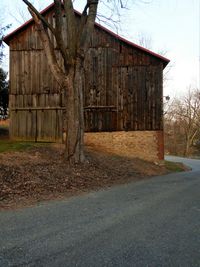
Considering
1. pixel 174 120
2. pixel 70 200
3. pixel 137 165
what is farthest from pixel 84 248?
pixel 174 120

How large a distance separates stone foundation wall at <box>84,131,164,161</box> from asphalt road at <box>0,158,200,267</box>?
12485 mm

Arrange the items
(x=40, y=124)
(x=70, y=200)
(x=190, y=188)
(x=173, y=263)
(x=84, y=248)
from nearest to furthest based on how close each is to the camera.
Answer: (x=173, y=263) → (x=84, y=248) → (x=70, y=200) → (x=190, y=188) → (x=40, y=124)

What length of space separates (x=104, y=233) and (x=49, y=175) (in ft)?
21.0

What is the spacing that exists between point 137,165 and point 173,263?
14005mm

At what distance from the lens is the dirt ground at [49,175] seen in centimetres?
979

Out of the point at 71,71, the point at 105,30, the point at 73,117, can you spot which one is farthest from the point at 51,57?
the point at 105,30

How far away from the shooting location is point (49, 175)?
12125mm

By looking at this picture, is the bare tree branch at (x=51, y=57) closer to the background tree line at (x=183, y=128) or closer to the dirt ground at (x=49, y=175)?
the dirt ground at (x=49, y=175)

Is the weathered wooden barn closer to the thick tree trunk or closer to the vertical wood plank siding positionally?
the vertical wood plank siding

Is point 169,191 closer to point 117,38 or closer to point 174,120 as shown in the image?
point 117,38

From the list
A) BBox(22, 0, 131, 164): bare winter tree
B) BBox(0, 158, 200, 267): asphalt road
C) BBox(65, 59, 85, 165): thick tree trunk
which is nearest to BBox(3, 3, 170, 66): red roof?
BBox(22, 0, 131, 164): bare winter tree

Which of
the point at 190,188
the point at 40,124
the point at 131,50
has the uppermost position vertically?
the point at 131,50

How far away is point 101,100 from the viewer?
2205 centimetres

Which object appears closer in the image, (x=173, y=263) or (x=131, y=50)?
(x=173, y=263)
